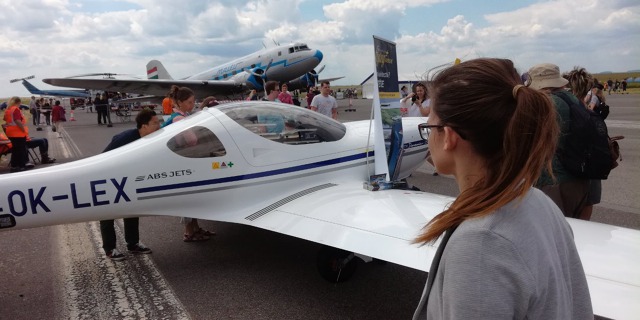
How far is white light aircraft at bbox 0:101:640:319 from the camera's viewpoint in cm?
370

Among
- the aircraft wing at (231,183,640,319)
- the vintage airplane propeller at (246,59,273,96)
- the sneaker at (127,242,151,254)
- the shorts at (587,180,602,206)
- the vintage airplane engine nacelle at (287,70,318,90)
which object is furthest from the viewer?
the vintage airplane engine nacelle at (287,70,318,90)

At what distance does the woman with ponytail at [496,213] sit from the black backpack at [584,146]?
285 centimetres

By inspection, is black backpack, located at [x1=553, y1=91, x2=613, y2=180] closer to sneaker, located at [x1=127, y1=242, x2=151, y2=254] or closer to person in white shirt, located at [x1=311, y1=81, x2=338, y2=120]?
sneaker, located at [x1=127, y1=242, x2=151, y2=254]

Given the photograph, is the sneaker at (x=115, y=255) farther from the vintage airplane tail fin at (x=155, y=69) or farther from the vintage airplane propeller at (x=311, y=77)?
the vintage airplane tail fin at (x=155, y=69)

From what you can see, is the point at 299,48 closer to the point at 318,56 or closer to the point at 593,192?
the point at 318,56

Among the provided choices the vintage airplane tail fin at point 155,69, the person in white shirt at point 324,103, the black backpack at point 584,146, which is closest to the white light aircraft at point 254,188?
the black backpack at point 584,146

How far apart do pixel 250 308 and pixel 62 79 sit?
85.7 feet

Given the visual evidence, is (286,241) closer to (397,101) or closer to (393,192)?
(393,192)

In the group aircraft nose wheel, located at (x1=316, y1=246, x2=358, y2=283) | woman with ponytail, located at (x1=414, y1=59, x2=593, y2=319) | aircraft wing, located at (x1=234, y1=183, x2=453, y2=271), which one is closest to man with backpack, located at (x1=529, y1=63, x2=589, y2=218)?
aircraft wing, located at (x1=234, y1=183, x2=453, y2=271)

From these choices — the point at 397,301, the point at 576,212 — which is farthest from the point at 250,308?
the point at 576,212

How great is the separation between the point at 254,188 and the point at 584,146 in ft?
10.00

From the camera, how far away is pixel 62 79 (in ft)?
81.8

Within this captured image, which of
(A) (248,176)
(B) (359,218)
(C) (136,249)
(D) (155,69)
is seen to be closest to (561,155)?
(B) (359,218)

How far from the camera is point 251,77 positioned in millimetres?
24938
